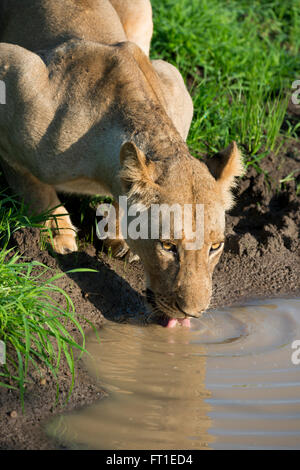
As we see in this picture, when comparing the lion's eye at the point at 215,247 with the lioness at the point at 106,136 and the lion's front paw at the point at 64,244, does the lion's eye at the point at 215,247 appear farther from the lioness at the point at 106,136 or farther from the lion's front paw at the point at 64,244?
the lion's front paw at the point at 64,244

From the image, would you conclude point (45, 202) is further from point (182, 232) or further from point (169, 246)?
point (182, 232)

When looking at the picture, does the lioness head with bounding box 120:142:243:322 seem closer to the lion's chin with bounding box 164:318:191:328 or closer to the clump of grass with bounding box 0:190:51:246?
the lion's chin with bounding box 164:318:191:328

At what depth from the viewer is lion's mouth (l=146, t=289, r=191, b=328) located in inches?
222

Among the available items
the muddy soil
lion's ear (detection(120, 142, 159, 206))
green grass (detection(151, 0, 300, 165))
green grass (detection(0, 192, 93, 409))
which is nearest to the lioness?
lion's ear (detection(120, 142, 159, 206))

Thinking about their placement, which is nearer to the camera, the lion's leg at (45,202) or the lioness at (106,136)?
the lioness at (106,136)

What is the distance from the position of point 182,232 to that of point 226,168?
30.1 inches

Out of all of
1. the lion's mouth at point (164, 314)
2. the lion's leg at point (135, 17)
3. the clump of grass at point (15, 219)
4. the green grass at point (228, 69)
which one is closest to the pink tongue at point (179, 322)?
the lion's mouth at point (164, 314)

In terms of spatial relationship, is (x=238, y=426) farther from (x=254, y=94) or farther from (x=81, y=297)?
(x=254, y=94)

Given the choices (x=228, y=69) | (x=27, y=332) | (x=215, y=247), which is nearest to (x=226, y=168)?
(x=215, y=247)

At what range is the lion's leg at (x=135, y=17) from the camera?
25.7 ft

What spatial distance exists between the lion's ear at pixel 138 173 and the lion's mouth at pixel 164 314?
71 cm

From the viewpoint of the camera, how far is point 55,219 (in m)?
6.52

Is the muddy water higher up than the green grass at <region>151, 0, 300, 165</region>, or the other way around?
the green grass at <region>151, 0, 300, 165</region>
